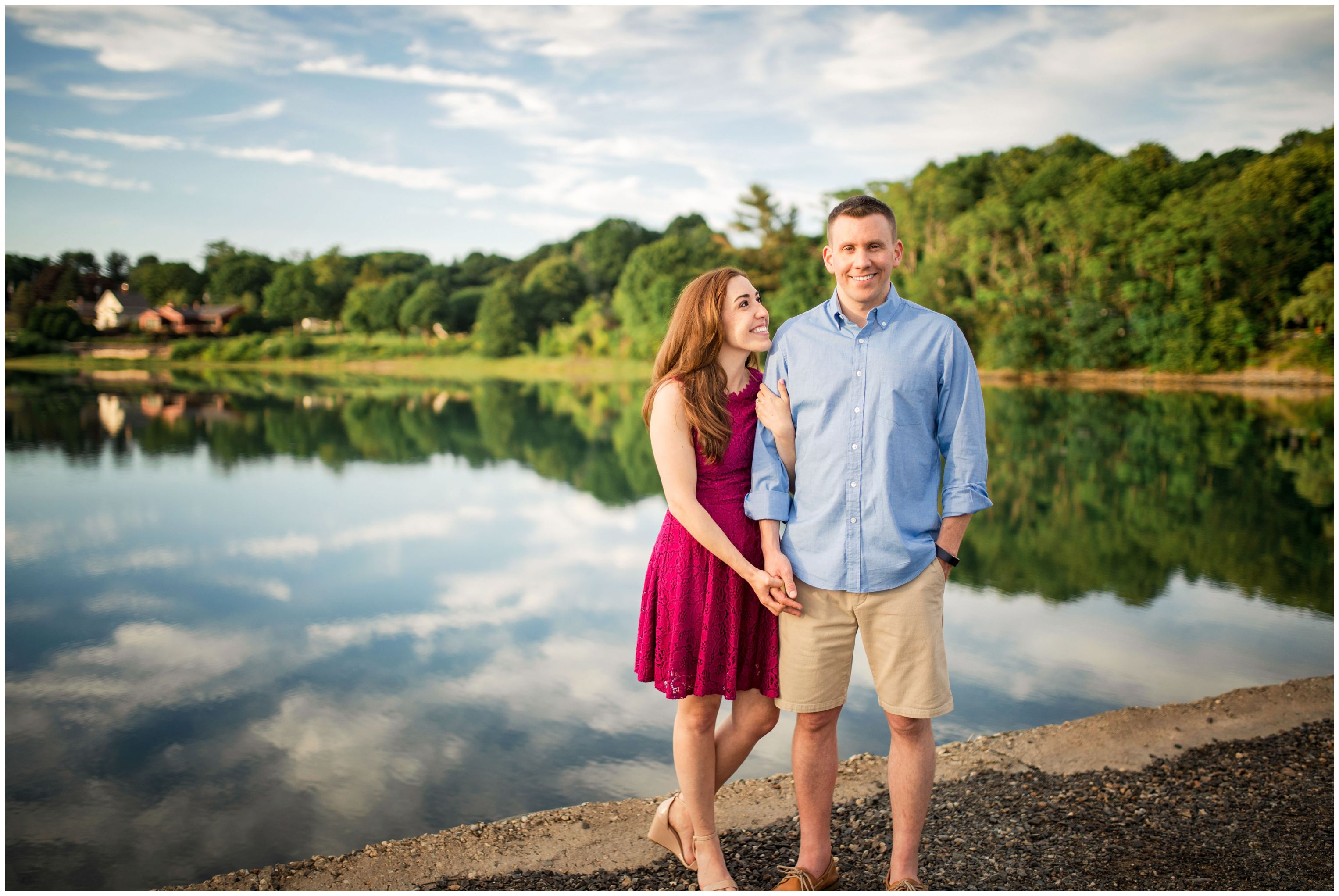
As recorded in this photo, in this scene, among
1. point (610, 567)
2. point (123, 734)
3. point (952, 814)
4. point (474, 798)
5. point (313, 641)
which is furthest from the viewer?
point (610, 567)

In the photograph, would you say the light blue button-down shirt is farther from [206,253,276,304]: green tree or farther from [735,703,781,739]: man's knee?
→ [206,253,276,304]: green tree

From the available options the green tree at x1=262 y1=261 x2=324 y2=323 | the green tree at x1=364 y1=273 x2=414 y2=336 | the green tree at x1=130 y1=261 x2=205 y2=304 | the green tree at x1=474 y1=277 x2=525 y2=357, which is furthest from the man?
the green tree at x1=262 y1=261 x2=324 y2=323

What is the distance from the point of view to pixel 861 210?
7.73 ft


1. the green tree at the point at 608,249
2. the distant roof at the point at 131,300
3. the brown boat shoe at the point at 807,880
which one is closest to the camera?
the brown boat shoe at the point at 807,880

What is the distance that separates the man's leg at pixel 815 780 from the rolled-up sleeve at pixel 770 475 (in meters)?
A: 0.60

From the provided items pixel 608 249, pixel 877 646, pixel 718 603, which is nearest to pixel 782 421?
pixel 718 603

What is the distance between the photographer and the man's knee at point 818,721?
2527 millimetres

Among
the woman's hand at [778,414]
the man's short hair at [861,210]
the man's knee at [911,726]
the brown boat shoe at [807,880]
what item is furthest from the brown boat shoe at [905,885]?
the man's short hair at [861,210]

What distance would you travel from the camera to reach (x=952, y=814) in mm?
3104

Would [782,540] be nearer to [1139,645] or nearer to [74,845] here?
[74,845]

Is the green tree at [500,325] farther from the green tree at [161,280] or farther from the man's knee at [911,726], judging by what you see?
the man's knee at [911,726]

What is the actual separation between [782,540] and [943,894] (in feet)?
3.74

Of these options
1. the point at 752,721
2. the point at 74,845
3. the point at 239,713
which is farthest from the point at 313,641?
the point at 752,721

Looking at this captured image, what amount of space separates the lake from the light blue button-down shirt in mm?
2107
